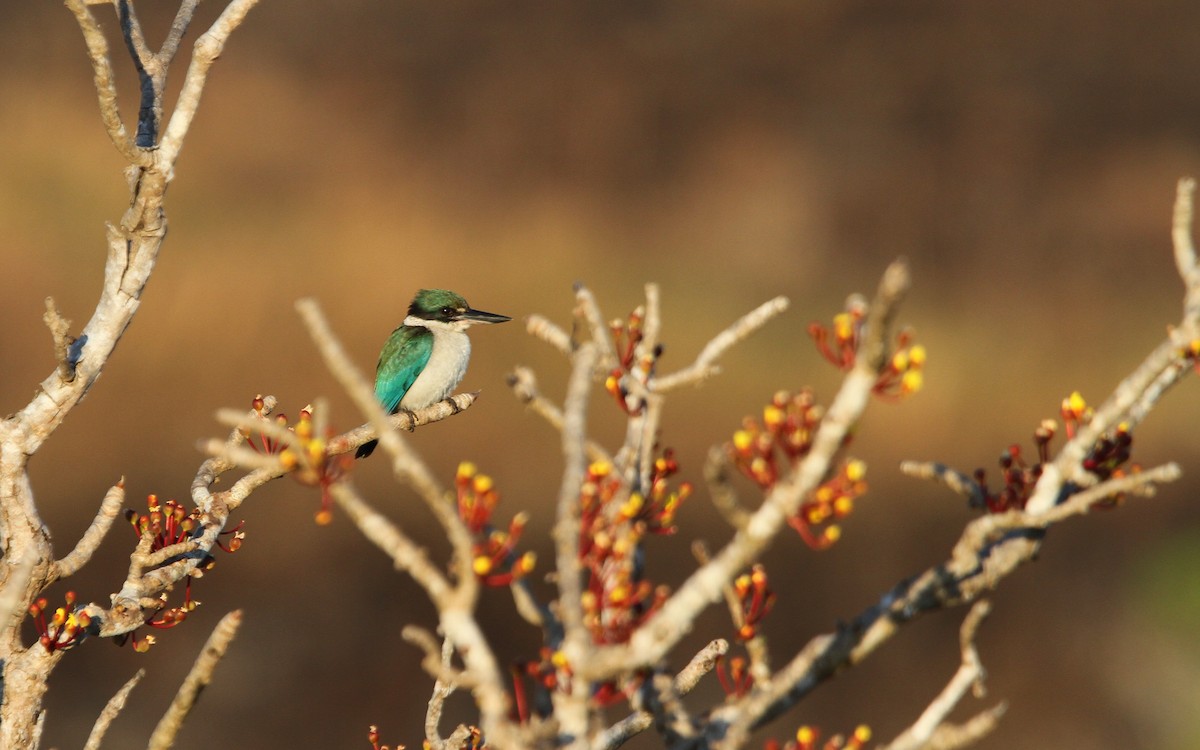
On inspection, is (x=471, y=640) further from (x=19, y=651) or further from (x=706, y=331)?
(x=706, y=331)

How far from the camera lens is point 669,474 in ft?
8.64

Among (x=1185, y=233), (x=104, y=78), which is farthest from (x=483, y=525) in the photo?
(x=104, y=78)

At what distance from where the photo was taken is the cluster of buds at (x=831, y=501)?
83.9 inches

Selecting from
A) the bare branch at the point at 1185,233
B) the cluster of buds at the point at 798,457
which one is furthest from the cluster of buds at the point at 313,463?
the bare branch at the point at 1185,233

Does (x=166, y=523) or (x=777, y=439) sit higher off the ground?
(x=166, y=523)

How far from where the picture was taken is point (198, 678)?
7.89 feet

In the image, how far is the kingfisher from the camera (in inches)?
295

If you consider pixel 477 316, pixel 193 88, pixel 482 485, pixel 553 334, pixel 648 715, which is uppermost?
pixel 477 316

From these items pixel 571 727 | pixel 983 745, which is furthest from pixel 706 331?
pixel 571 727

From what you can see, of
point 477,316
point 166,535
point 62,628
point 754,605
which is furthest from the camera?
point 477,316

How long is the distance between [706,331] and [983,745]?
645 cm

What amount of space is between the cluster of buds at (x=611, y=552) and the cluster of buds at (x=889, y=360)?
1.38 ft

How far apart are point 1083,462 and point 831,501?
2.44 feet

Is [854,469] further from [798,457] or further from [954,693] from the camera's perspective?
[954,693]
